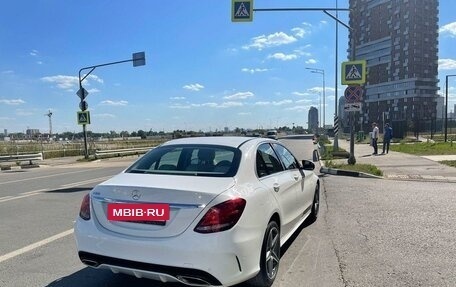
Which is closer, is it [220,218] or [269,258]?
[220,218]

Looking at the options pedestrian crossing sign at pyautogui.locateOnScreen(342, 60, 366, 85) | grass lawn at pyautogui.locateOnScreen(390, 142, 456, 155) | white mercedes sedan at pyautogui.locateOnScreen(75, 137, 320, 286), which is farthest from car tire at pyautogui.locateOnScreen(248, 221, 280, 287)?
grass lawn at pyautogui.locateOnScreen(390, 142, 456, 155)

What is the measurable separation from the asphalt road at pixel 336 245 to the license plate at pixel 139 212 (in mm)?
1006

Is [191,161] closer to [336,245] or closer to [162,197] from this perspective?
[162,197]

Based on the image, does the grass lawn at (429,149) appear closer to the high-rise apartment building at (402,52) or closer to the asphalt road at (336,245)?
the asphalt road at (336,245)

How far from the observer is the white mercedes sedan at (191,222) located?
371 centimetres

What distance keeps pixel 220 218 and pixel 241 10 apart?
13.6m

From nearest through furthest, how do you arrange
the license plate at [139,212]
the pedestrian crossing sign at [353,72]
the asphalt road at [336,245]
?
the license plate at [139,212]
the asphalt road at [336,245]
the pedestrian crossing sign at [353,72]

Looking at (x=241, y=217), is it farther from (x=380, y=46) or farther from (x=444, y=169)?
(x=380, y=46)

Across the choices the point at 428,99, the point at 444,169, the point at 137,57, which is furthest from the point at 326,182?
the point at 428,99

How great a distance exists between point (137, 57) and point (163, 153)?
24273mm

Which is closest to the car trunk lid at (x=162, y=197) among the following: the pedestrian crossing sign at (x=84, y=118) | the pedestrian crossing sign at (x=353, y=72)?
the pedestrian crossing sign at (x=353, y=72)

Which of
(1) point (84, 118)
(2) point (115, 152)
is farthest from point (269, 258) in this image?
(2) point (115, 152)

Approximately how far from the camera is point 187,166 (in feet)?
16.0

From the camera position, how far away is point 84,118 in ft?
93.4
